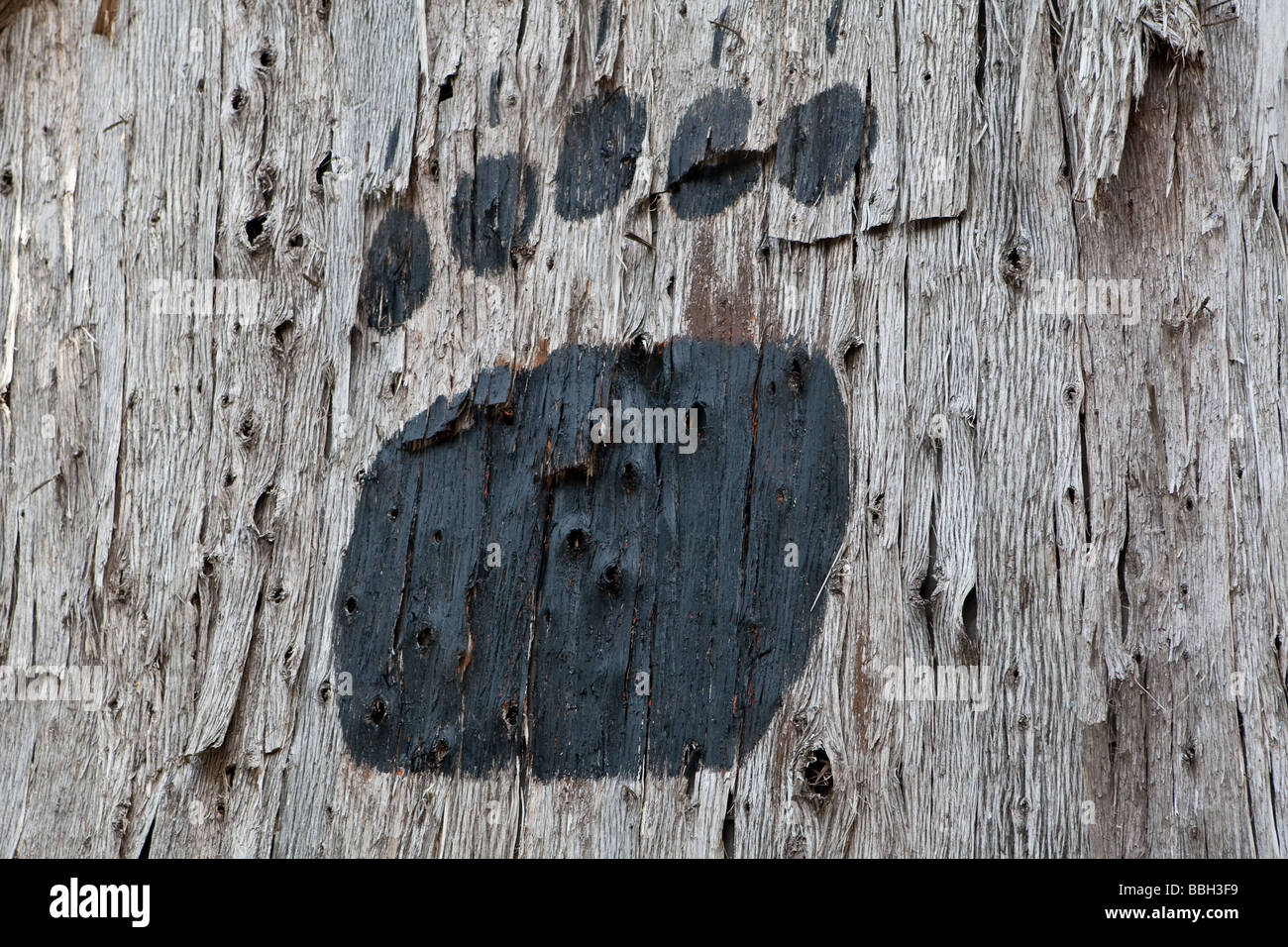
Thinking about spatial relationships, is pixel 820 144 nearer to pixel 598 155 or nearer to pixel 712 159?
pixel 712 159

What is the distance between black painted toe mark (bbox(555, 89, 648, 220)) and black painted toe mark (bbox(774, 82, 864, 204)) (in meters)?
0.38

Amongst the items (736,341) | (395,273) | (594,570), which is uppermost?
(395,273)

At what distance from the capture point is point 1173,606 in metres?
1.89

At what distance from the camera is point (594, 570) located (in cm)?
198

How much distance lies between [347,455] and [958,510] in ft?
5.10

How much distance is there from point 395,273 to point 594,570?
3.10 feet

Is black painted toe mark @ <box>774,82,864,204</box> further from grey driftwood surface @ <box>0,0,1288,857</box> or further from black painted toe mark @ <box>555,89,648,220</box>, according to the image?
black painted toe mark @ <box>555,89,648,220</box>

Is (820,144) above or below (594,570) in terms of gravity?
above

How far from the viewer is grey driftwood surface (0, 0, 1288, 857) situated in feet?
6.22

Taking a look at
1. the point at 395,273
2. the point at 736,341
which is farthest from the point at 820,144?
the point at 395,273

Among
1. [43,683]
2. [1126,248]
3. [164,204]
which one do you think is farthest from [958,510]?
[43,683]

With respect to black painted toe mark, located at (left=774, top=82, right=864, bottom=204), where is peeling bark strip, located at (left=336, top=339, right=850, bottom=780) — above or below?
below

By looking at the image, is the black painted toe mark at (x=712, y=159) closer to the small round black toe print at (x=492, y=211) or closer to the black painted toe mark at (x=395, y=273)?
the small round black toe print at (x=492, y=211)

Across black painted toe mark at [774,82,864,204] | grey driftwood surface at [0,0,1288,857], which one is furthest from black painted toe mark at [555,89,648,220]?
black painted toe mark at [774,82,864,204]
